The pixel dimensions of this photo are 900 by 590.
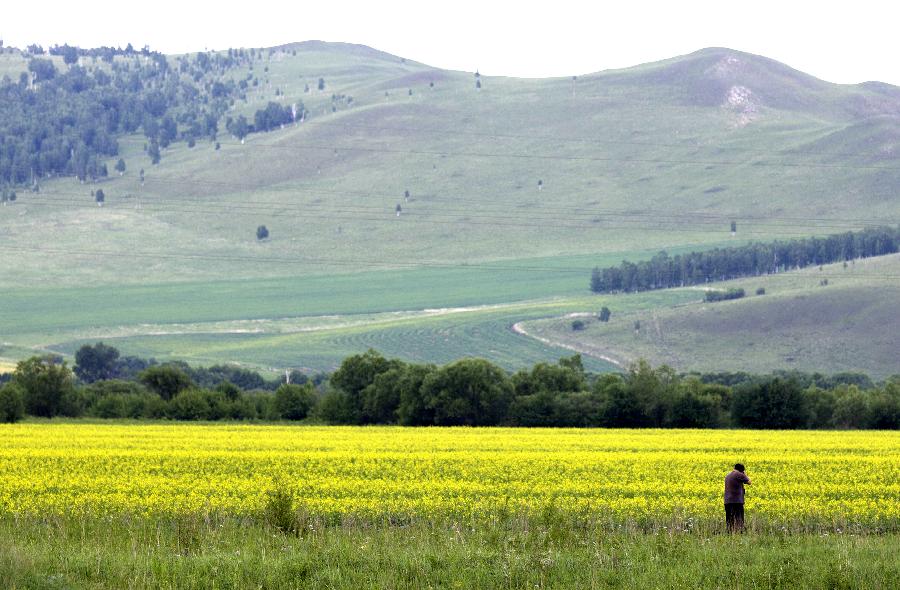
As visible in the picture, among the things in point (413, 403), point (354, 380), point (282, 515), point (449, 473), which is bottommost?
point (413, 403)

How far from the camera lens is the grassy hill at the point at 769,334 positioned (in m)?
175

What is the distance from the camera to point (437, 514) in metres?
32.4

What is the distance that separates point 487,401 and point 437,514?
163ft

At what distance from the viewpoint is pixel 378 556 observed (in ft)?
81.8

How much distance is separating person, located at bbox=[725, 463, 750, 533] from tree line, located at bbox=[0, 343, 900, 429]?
50.9m

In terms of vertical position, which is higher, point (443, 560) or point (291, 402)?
point (443, 560)

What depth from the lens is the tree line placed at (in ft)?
261

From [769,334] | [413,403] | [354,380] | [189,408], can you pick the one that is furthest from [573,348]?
[189,408]

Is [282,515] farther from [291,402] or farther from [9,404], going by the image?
[291,402]

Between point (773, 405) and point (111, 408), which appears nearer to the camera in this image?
point (773, 405)

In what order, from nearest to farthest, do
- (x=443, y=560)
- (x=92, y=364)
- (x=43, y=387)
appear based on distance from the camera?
(x=443, y=560)
(x=43, y=387)
(x=92, y=364)

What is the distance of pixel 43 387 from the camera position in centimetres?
8419

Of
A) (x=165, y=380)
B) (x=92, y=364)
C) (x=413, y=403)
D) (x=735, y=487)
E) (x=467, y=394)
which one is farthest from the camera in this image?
(x=92, y=364)

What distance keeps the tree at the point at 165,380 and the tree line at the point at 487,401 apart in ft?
20.2
